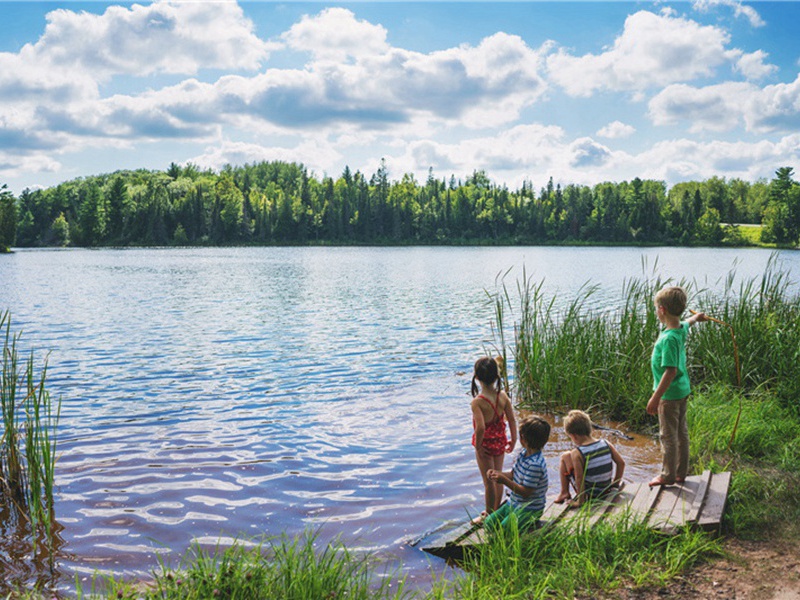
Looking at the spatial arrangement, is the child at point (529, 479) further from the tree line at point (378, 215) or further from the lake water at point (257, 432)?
the tree line at point (378, 215)

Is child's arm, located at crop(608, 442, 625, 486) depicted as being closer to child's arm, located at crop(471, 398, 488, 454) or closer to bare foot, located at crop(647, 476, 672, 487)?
bare foot, located at crop(647, 476, 672, 487)

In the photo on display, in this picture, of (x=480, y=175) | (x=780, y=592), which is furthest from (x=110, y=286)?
(x=480, y=175)

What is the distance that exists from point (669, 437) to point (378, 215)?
13004 cm

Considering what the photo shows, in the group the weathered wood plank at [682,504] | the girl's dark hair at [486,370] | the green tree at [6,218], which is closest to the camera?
the weathered wood plank at [682,504]

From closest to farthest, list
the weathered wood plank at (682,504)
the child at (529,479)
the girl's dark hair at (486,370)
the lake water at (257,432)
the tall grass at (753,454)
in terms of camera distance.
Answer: the weathered wood plank at (682,504), the child at (529,479), the tall grass at (753,454), the girl's dark hair at (486,370), the lake water at (257,432)

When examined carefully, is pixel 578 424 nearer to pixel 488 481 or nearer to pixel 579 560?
pixel 488 481

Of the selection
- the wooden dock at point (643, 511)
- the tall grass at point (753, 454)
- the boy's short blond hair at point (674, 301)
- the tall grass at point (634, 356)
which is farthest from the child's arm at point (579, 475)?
the tall grass at point (634, 356)

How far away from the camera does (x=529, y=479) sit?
15.7 ft

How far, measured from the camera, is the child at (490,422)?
497cm

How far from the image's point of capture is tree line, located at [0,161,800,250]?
382 feet

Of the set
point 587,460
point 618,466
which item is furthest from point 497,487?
point 618,466

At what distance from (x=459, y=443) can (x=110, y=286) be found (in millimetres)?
30430

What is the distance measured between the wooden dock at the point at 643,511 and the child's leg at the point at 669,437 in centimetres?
11

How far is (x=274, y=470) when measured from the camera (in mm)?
7332
